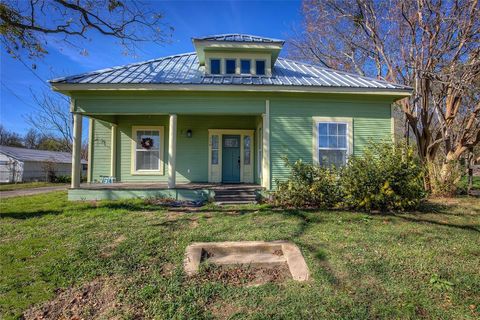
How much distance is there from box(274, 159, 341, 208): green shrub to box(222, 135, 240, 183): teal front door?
3717 mm

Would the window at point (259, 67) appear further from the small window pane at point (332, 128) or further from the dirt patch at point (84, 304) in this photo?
the dirt patch at point (84, 304)

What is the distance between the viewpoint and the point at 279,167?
9453 mm

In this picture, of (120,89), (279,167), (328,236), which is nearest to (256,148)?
(279,167)

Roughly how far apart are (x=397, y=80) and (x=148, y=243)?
47.0 ft

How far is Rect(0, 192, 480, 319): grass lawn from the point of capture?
3.00 metres

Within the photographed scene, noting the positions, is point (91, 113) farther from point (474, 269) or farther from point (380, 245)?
point (474, 269)

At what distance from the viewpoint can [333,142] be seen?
9766 mm

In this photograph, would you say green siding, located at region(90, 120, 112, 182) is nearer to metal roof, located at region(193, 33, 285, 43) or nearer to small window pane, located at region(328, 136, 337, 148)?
metal roof, located at region(193, 33, 285, 43)

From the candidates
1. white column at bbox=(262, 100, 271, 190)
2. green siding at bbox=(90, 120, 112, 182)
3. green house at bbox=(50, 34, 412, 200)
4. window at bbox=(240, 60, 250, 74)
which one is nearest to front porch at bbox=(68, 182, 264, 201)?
green house at bbox=(50, 34, 412, 200)

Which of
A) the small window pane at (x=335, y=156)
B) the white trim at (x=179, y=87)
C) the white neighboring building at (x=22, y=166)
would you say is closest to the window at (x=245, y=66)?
the white trim at (x=179, y=87)

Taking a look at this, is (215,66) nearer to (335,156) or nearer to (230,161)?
(230,161)

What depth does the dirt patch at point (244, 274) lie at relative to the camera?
11.8 ft

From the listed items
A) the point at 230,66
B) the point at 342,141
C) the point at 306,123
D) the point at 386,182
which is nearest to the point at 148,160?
the point at 230,66

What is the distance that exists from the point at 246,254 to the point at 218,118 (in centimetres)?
780
